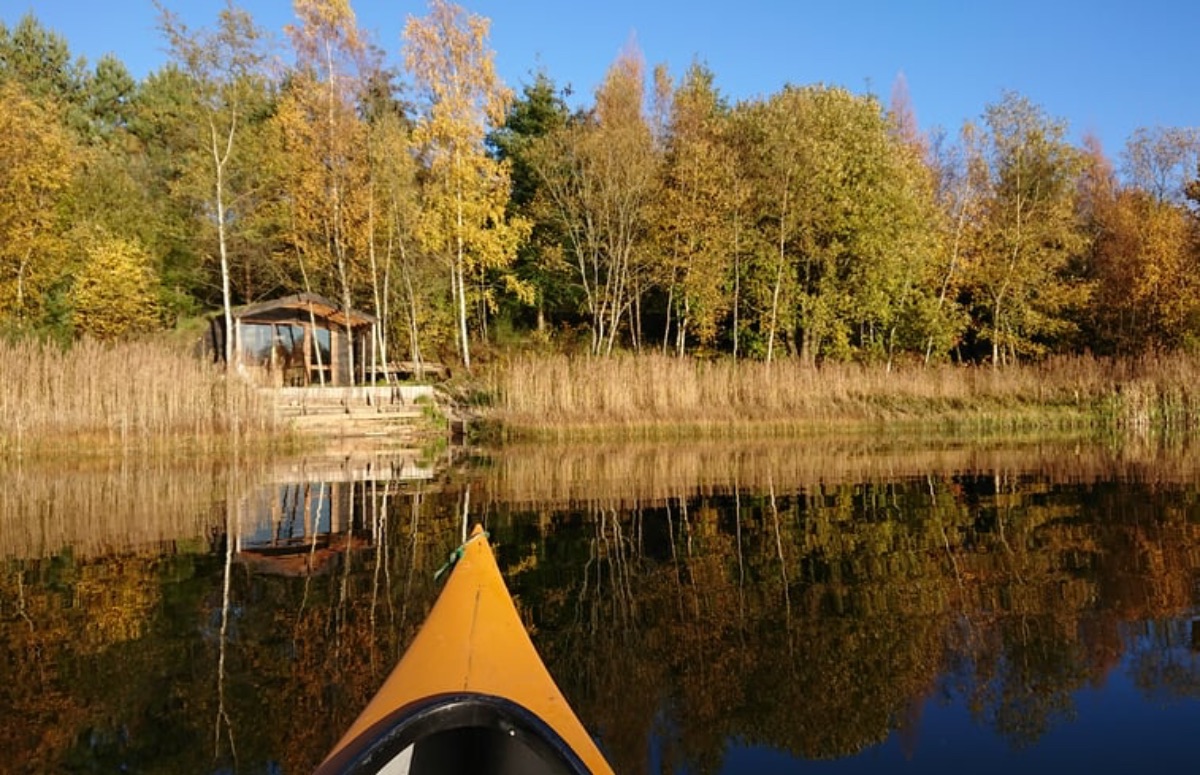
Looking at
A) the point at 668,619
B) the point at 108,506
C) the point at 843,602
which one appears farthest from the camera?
the point at 108,506

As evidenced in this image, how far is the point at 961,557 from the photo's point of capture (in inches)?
338

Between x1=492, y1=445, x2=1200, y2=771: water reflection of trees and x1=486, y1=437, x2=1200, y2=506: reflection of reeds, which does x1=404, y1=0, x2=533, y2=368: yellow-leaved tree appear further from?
x1=492, y1=445, x2=1200, y2=771: water reflection of trees

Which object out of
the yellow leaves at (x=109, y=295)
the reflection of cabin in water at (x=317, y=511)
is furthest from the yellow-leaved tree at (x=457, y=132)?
the reflection of cabin in water at (x=317, y=511)

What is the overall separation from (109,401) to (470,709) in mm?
17309

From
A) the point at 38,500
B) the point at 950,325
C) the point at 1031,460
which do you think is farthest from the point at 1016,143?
the point at 38,500

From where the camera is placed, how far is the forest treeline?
2691 centimetres

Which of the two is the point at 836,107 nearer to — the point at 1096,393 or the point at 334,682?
the point at 1096,393

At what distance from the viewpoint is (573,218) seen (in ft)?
100

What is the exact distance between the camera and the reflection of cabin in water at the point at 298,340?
28.8 metres

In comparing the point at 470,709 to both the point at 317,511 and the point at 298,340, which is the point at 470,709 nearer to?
the point at 317,511

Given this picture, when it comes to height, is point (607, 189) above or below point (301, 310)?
above

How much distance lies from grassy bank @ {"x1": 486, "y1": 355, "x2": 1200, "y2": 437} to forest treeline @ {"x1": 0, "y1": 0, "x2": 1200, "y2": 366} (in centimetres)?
298

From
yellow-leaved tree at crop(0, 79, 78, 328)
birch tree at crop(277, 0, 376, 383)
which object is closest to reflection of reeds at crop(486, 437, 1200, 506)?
birch tree at crop(277, 0, 376, 383)

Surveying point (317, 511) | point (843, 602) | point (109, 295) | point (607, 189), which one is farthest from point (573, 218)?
point (843, 602)
